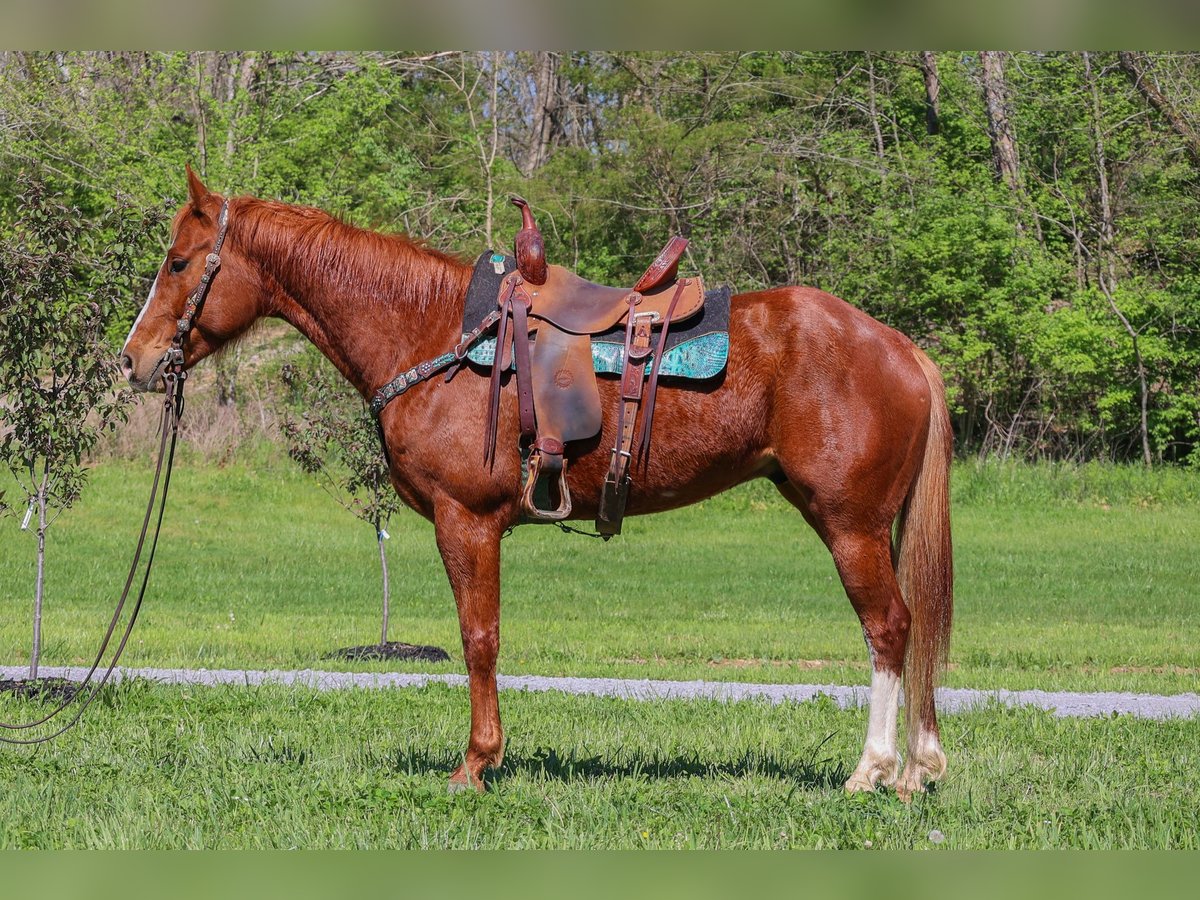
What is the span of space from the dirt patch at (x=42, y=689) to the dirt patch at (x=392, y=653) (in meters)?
3.08

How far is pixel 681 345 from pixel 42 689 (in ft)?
17.0

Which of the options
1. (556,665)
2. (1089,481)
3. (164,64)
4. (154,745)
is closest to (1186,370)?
(1089,481)

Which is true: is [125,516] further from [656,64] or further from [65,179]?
[656,64]

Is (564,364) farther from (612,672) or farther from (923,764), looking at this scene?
(612,672)

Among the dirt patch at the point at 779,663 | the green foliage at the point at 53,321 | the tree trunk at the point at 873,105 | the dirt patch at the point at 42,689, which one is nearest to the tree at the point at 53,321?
the green foliage at the point at 53,321

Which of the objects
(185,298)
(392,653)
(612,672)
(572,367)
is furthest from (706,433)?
(392,653)

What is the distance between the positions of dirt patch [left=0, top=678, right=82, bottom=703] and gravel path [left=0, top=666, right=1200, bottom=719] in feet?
1.71

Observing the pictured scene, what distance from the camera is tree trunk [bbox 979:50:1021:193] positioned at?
2880cm

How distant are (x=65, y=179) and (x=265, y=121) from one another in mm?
4421

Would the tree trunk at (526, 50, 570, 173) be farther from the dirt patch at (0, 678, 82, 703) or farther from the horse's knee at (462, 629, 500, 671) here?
the horse's knee at (462, 629, 500, 671)

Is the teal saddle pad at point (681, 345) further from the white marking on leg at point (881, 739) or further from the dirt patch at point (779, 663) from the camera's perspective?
the dirt patch at point (779, 663)

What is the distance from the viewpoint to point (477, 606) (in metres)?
5.90

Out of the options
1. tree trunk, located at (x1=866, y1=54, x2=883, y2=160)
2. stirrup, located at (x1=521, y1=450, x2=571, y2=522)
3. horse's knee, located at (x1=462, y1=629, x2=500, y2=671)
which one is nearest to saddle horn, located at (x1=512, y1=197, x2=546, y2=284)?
stirrup, located at (x1=521, y1=450, x2=571, y2=522)

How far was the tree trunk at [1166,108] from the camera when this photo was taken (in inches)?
945
